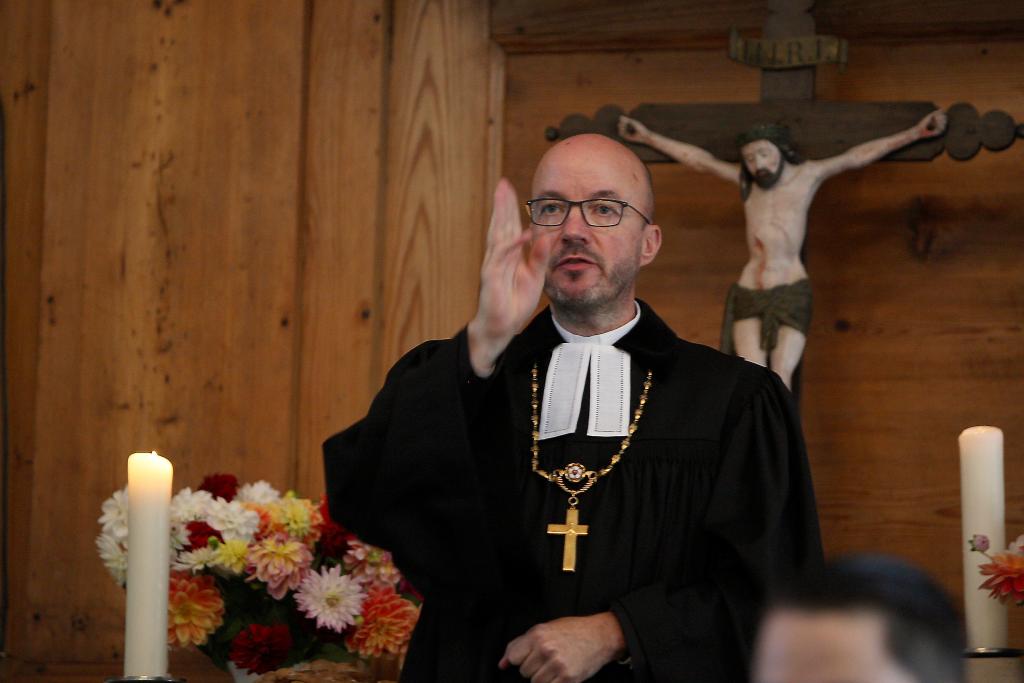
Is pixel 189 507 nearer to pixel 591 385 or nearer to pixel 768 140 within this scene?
pixel 591 385

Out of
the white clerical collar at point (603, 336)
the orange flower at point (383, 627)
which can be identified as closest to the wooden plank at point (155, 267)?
the orange flower at point (383, 627)

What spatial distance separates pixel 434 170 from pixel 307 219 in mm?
436

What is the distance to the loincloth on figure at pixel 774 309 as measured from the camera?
164 inches

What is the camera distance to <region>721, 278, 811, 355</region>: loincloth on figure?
4.18 m

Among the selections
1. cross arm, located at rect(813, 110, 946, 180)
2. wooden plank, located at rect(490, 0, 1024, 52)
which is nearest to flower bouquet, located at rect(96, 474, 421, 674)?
cross arm, located at rect(813, 110, 946, 180)

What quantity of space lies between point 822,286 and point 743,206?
345 mm

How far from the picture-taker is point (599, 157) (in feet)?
10.4

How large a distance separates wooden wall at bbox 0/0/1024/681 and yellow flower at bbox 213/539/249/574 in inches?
48.8

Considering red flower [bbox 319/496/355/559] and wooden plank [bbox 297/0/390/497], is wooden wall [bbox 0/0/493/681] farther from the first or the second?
red flower [bbox 319/496/355/559]

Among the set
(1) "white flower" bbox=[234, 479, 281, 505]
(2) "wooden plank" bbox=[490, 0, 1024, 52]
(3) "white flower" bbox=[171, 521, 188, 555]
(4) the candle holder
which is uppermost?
(2) "wooden plank" bbox=[490, 0, 1024, 52]

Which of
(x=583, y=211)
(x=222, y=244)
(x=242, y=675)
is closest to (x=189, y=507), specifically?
(x=242, y=675)

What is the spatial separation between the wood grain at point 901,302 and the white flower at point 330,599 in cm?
162

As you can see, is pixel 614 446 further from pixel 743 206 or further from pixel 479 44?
pixel 479 44

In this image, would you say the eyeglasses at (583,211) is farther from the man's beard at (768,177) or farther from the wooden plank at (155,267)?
the wooden plank at (155,267)
